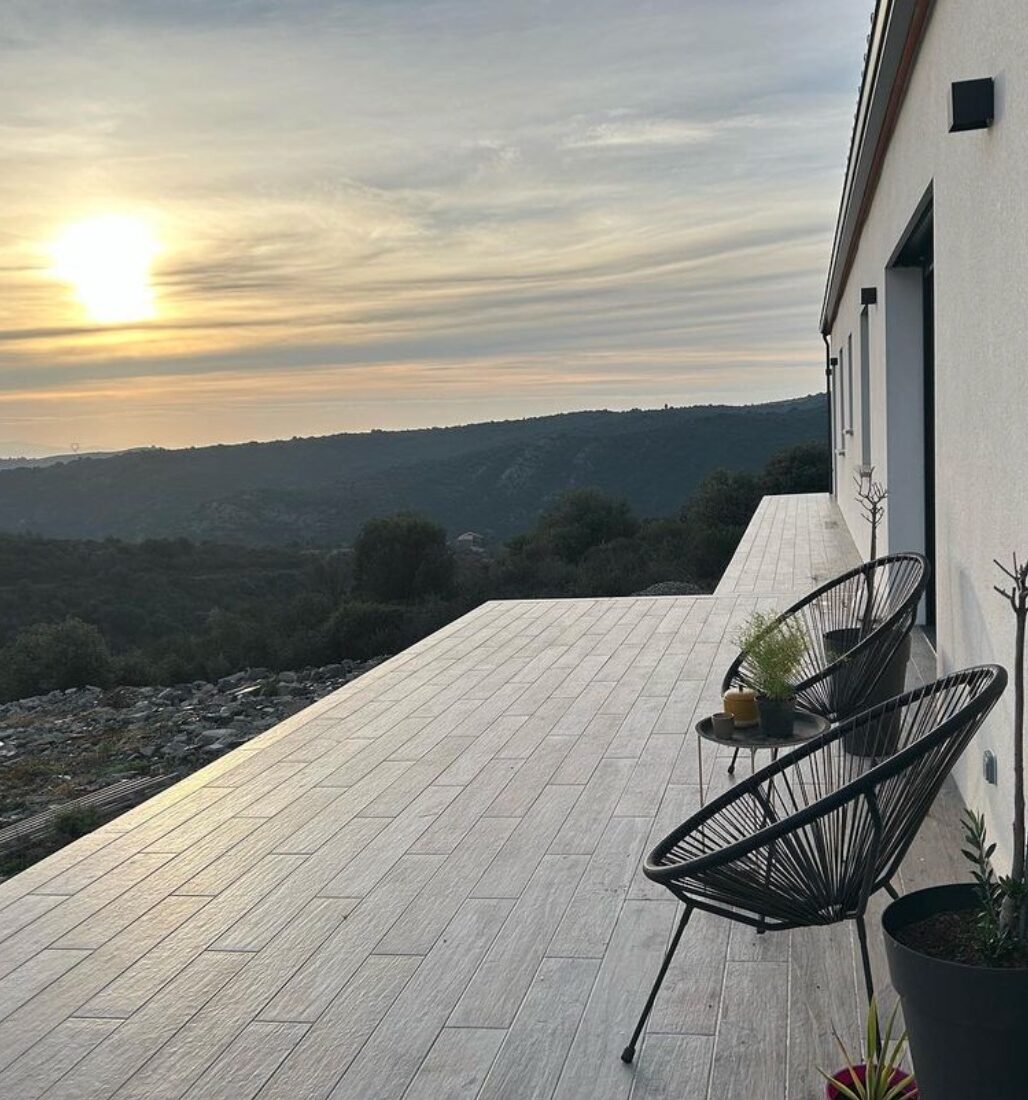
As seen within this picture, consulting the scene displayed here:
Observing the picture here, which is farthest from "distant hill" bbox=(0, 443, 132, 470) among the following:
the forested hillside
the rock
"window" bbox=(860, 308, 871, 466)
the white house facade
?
the white house facade

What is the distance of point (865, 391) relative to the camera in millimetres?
8758

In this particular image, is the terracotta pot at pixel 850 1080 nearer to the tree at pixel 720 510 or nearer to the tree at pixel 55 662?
the tree at pixel 55 662

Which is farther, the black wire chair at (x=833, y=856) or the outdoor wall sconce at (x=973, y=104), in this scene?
the outdoor wall sconce at (x=973, y=104)

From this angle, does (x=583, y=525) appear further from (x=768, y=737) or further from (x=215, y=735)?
(x=768, y=737)

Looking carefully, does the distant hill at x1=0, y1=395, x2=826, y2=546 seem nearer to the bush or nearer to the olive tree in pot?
the bush

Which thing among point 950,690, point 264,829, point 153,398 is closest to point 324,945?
point 264,829

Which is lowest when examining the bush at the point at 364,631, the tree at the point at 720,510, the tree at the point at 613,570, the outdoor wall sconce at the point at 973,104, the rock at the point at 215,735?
the bush at the point at 364,631

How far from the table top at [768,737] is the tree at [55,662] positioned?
13.2 m

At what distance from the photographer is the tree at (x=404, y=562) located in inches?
996

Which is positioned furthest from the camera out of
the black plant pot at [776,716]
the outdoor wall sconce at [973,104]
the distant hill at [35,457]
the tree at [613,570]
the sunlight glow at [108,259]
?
the distant hill at [35,457]

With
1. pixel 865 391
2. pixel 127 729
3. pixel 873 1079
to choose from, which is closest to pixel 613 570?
pixel 127 729

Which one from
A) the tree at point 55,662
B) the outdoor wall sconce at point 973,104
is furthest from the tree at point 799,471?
the outdoor wall sconce at point 973,104

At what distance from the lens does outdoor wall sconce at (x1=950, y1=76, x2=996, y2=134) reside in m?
2.87

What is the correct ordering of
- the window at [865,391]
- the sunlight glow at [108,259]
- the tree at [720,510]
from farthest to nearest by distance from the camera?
the tree at [720,510] → the sunlight glow at [108,259] → the window at [865,391]
